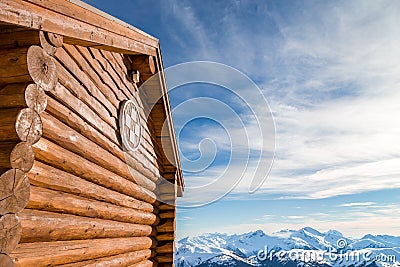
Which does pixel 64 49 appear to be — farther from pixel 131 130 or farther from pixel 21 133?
pixel 131 130

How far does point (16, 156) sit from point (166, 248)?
19.1 feet

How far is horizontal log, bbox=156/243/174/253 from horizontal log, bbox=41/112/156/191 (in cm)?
234

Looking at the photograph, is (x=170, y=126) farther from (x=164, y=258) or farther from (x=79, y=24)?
(x=79, y=24)

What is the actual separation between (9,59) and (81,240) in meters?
2.24

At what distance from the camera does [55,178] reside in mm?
3834

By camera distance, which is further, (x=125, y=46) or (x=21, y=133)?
(x=125, y=46)

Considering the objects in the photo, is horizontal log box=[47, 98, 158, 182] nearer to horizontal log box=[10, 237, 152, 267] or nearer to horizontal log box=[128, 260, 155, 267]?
horizontal log box=[10, 237, 152, 267]

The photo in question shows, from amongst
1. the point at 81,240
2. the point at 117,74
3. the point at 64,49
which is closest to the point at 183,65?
the point at 117,74

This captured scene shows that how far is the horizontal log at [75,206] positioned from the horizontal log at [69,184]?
0.05m

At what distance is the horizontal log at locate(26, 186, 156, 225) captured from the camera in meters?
3.52

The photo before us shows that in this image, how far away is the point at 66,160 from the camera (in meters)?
4.07

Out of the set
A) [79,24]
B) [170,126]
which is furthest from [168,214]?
[79,24]

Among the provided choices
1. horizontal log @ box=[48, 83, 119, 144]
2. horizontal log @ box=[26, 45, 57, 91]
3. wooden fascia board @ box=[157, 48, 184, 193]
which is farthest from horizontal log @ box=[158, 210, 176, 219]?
horizontal log @ box=[26, 45, 57, 91]

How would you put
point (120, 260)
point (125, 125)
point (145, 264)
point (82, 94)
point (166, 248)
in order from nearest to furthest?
point (82, 94) → point (120, 260) → point (125, 125) → point (145, 264) → point (166, 248)
